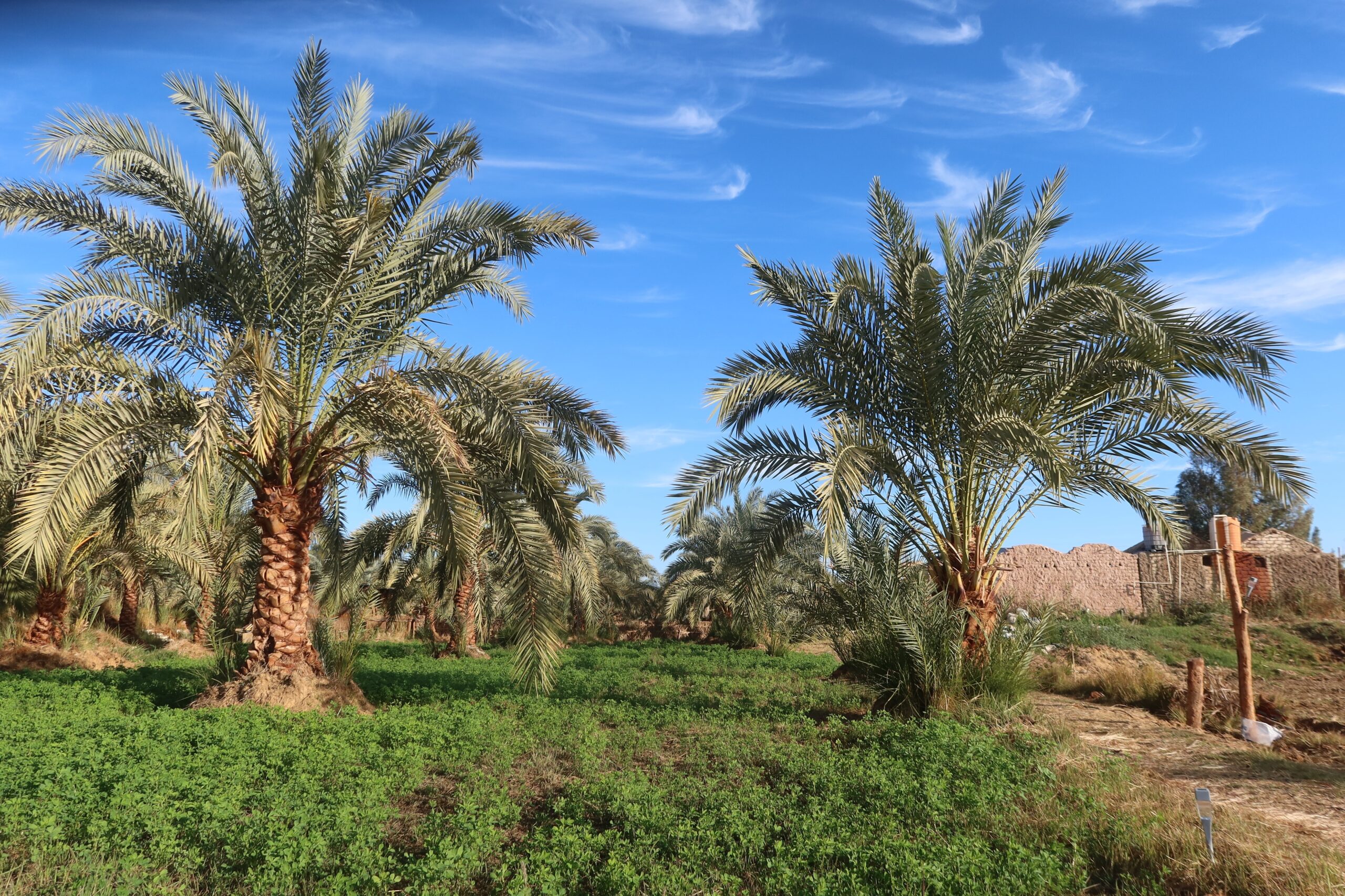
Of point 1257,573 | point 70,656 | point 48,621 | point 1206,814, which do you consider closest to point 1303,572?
point 1257,573

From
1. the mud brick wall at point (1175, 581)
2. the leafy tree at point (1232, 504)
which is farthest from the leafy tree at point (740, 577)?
the leafy tree at point (1232, 504)

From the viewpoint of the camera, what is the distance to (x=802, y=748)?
8.31 meters

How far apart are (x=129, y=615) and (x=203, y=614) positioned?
1.92 m

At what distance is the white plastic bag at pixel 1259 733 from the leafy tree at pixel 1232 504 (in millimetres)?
34158

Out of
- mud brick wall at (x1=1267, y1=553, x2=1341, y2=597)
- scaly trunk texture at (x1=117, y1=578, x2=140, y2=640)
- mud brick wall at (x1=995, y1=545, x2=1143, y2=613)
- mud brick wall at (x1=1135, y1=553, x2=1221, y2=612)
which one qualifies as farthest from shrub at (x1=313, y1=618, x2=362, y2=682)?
mud brick wall at (x1=1267, y1=553, x2=1341, y2=597)

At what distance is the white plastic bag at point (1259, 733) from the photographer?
380 inches

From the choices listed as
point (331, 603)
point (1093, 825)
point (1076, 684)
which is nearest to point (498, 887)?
point (1093, 825)

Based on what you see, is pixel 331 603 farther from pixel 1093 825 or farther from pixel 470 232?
pixel 1093 825

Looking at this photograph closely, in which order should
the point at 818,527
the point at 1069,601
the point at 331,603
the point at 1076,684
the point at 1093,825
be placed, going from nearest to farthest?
1. the point at 1093,825
2. the point at 818,527
3. the point at 1076,684
4. the point at 331,603
5. the point at 1069,601

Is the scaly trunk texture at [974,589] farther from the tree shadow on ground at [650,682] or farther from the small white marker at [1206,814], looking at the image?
the small white marker at [1206,814]

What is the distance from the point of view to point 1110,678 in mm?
12703

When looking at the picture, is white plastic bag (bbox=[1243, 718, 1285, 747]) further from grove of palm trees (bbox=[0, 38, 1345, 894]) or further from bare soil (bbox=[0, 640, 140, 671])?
bare soil (bbox=[0, 640, 140, 671])

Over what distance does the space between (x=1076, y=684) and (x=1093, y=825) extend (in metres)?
8.24

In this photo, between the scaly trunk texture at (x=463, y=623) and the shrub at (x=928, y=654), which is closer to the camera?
the shrub at (x=928, y=654)
